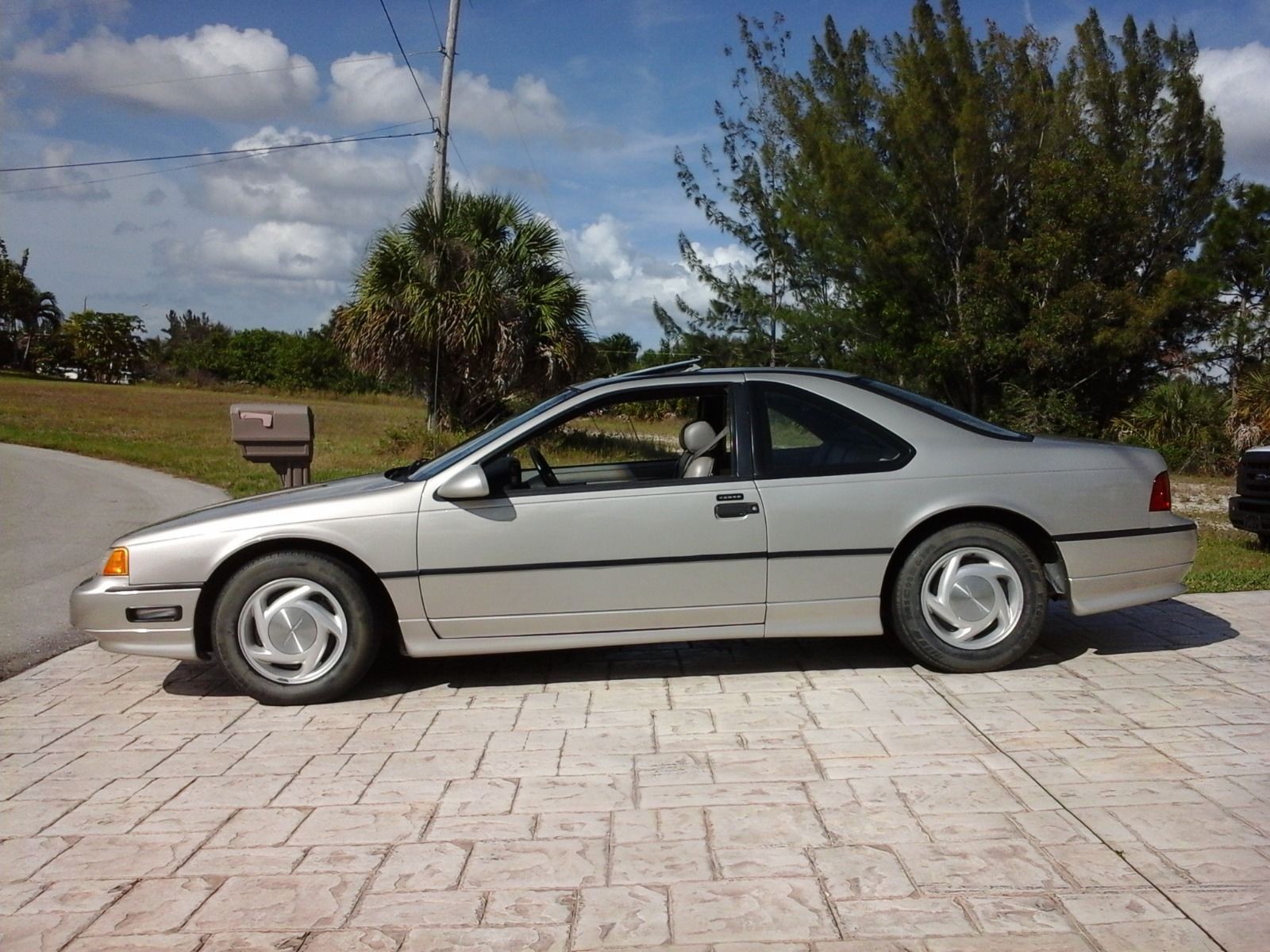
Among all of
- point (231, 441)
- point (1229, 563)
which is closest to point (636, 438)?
point (1229, 563)

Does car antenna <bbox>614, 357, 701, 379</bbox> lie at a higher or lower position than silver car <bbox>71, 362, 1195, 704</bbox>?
higher

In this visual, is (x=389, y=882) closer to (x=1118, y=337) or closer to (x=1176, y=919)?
(x=1176, y=919)

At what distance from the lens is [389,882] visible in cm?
352

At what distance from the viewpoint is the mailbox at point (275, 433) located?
27.4 feet

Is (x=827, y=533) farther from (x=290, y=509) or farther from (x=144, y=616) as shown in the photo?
(x=144, y=616)

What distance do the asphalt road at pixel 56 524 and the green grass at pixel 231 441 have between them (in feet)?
2.97

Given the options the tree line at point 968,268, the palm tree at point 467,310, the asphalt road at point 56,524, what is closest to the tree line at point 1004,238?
the tree line at point 968,268

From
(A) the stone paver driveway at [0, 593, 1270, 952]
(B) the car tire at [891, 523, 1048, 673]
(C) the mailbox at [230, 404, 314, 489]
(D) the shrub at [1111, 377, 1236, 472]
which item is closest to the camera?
(A) the stone paver driveway at [0, 593, 1270, 952]

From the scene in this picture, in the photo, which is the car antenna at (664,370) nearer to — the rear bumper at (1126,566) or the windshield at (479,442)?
the windshield at (479,442)

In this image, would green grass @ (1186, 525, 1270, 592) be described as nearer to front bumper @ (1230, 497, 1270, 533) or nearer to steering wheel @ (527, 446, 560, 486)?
front bumper @ (1230, 497, 1270, 533)

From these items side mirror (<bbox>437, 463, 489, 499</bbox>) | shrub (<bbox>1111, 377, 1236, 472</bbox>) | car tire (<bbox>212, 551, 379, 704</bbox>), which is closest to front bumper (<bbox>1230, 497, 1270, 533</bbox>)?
side mirror (<bbox>437, 463, 489, 499</bbox>)

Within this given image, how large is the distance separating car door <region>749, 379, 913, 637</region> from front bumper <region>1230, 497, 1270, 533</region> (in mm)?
5150

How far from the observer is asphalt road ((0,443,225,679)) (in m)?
7.02

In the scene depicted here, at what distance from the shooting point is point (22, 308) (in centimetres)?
6650
